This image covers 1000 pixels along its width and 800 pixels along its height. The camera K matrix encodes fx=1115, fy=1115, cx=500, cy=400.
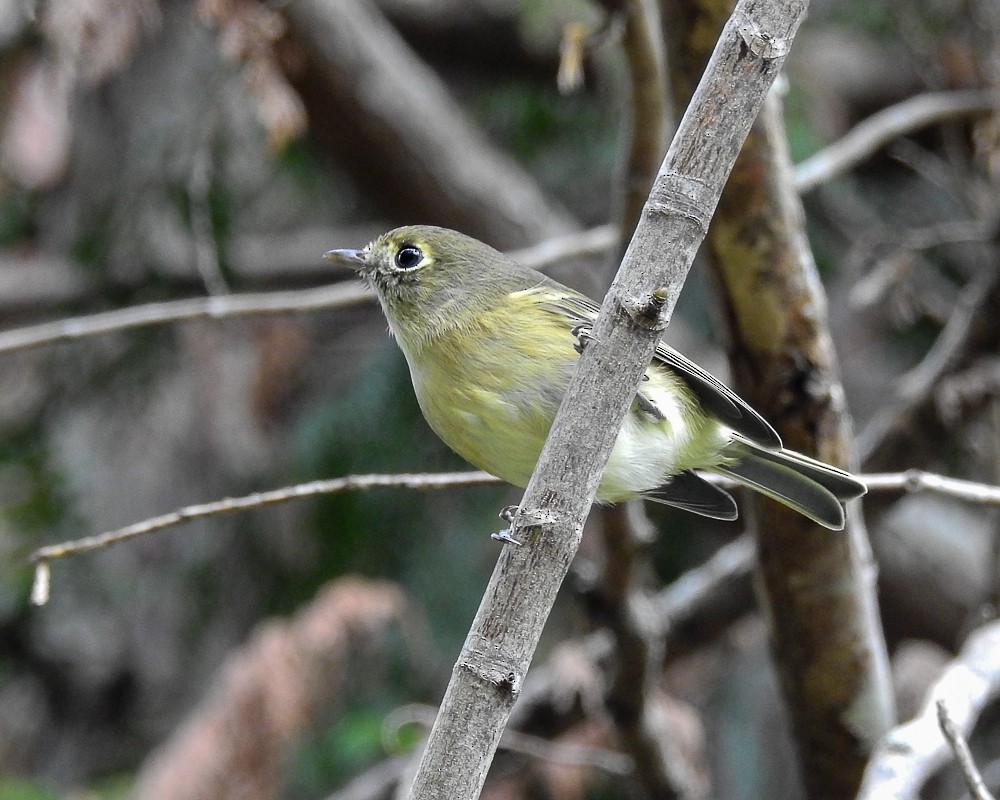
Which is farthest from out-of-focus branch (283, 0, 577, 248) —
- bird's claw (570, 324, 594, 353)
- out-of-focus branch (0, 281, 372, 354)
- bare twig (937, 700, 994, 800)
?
bare twig (937, 700, 994, 800)

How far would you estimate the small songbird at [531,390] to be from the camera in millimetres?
2318

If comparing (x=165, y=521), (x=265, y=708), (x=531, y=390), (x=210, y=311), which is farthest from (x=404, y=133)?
(x=165, y=521)

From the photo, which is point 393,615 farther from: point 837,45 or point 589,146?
point 837,45

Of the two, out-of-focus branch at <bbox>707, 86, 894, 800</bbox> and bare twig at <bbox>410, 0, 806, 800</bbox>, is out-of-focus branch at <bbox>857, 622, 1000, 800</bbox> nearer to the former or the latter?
out-of-focus branch at <bbox>707, 86, 894, 800</bbox>

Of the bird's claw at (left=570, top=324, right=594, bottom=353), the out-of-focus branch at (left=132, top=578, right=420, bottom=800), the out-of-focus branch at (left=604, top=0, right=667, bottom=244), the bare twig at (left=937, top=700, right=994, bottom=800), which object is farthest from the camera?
the out-of-focus branch at (left=132, top=578, right=420, bottom=800)

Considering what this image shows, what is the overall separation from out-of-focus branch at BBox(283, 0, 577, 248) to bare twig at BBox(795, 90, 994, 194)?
1.32 meters

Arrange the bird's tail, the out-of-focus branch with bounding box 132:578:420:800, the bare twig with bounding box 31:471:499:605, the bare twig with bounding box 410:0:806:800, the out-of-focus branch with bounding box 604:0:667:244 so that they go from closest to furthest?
1. the bare twig with bounding box 410:0:806:800
2. the bare twig with bounding box 31:471:499:605
3. the bird's tail
4. the out-of-focus branch with bounding box 604:0:667:244
5. the out-of-focus branch with bounding box 132:578:420:800

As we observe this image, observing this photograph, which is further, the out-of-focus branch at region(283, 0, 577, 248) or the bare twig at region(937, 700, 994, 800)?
the out-of-focus branch at region(283, 0, 577, 248)

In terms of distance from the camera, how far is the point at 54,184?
5.79 metres

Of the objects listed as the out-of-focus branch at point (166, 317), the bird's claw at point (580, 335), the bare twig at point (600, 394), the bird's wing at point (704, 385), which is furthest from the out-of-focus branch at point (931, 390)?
the bare twig at point (600, 394)

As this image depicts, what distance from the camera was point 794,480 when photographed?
2568 mm

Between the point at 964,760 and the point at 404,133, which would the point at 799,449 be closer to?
the point at 964,760

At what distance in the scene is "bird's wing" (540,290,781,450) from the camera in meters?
2.31

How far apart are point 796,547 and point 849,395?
3006 mm
